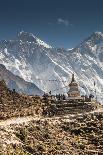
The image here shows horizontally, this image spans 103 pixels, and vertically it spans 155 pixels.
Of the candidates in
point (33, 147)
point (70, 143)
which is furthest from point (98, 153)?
point (33, 147)

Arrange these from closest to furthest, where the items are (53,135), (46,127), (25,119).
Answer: (53,135), (46,127), (25,119)

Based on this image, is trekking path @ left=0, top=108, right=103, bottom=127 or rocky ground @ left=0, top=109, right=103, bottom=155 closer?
rocky ground @ left=0, top=109, right=103, bottom=155


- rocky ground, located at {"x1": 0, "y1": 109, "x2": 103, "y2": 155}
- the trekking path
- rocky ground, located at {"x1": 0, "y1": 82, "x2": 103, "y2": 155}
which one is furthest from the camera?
the trekking path

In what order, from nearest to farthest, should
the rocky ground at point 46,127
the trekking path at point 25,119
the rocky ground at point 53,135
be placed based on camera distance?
the rocky ground at point 53,135 < the rocky ground at point 46,127 < the trekking path at point 25,119

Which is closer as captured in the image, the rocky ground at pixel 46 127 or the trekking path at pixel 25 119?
the rocky ground at pixel 46 127

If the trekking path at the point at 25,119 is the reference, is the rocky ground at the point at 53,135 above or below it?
below

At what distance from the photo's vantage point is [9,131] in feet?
248

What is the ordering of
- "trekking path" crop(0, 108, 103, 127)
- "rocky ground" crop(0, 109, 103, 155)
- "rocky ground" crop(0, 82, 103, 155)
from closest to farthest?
"rocky ground" crop(0, 109, 103, 155) < "rocky ground" crop(0, 82, 103, 155) < "trekking path" crop(0, 108, 103, 127)

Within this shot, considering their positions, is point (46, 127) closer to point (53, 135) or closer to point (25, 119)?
point (53, 135)

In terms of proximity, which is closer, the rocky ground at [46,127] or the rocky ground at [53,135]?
the rocky ground at [53,135]

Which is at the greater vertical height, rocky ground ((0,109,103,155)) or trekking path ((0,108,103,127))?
trekking path ((0,108,103,127))

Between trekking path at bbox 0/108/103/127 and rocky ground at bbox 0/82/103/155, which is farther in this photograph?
trekking path at bbox 0/108/103/127

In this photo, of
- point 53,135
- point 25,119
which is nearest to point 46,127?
point 53,135

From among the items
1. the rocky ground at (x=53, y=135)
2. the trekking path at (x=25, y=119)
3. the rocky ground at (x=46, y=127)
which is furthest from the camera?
the trekking path at (x=25, y=119)
